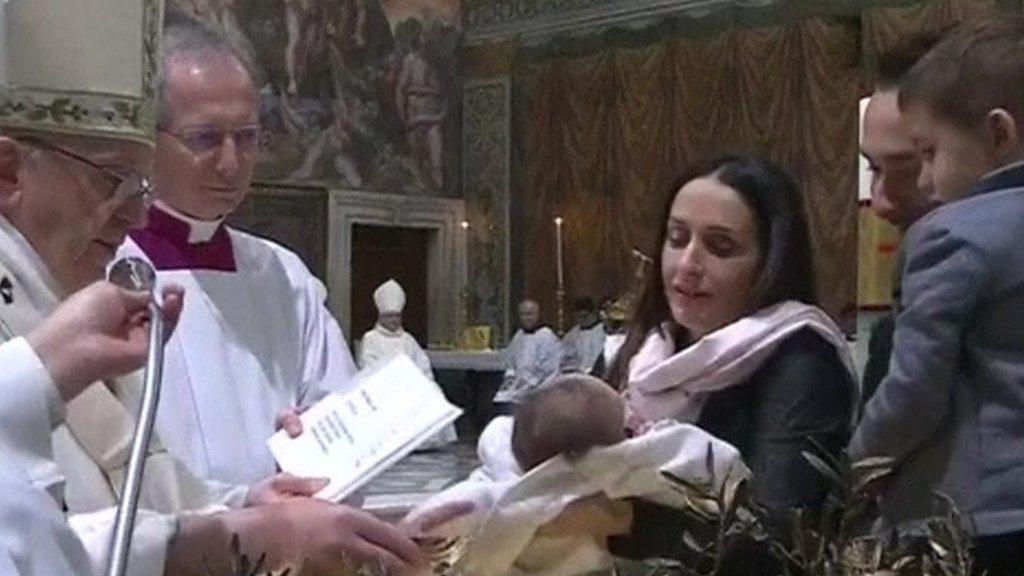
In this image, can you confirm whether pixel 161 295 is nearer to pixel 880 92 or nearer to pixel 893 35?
pixel 880 92

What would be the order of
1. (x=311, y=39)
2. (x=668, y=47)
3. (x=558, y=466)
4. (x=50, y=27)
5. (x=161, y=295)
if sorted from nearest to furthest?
(x=161, y=295), (x=558, y=466), (x=50, y=27), (x=668, y=47), (x=311, y=39)

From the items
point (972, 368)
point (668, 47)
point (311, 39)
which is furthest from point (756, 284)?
point (311, 39)

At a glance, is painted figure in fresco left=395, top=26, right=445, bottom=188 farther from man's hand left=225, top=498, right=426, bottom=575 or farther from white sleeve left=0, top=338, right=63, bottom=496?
white sleeve left=0, top=338, right=63, bottom=496

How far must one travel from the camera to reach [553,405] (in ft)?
5.98

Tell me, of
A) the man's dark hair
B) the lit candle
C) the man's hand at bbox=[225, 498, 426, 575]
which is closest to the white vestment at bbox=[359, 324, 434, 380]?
the lit candle

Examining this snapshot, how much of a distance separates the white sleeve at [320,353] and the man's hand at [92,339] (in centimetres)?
171

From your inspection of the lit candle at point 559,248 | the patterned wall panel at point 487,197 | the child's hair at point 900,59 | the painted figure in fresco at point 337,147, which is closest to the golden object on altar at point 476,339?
the patterned wall panel at point 487,197

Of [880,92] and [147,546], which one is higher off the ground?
[880,92]

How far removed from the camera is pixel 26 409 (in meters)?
1.47

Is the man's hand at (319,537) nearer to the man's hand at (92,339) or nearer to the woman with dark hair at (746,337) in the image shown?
the man's hand at (92,339)

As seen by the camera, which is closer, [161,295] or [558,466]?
[161,295]

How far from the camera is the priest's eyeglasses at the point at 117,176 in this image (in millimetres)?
1860

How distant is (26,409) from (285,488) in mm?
709

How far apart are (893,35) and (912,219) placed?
11333 millimetres
